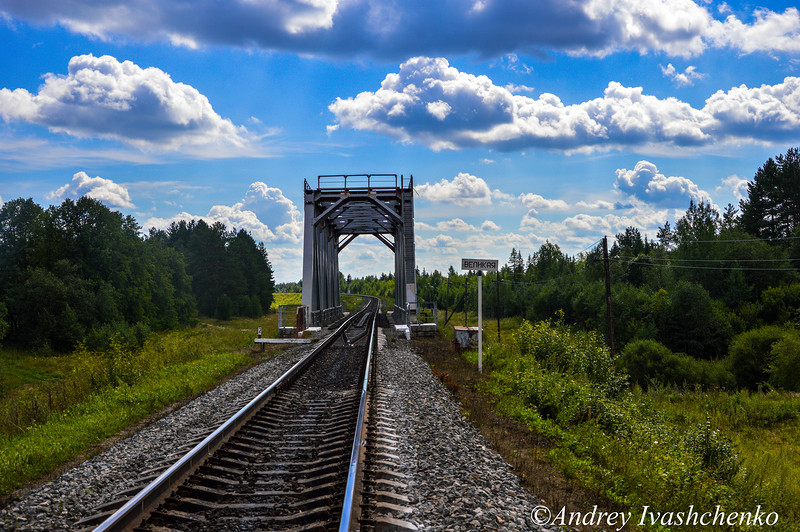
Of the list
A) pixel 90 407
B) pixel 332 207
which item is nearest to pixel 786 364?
pixel 332 207

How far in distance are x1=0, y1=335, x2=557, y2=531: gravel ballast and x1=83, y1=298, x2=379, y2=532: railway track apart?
0.51 meters

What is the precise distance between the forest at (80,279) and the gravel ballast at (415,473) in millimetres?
27179

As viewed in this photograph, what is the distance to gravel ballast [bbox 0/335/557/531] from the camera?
426 centimetres

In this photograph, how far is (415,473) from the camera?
17.3 ft

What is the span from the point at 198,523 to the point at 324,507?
984 mm

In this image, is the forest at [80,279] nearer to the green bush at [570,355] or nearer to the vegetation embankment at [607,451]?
the green bush at [570,355]

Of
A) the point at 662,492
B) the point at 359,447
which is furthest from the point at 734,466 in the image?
the point at 359,447

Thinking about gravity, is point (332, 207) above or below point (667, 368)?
above

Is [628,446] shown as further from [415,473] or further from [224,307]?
[224,307]

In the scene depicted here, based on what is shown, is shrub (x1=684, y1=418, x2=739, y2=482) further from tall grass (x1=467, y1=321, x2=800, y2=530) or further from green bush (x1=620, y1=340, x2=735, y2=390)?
green bush (x1=620, y1=340, x2=735, y2=390)

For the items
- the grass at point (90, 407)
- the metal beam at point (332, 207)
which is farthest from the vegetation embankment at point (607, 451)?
the metal beam at point (332, 207)

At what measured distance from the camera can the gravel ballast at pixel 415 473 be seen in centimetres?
426

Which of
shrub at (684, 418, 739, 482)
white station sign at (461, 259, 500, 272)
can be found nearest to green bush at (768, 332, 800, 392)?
white station sign at (461, 259, 500, 272)

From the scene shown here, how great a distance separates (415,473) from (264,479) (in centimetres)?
148
